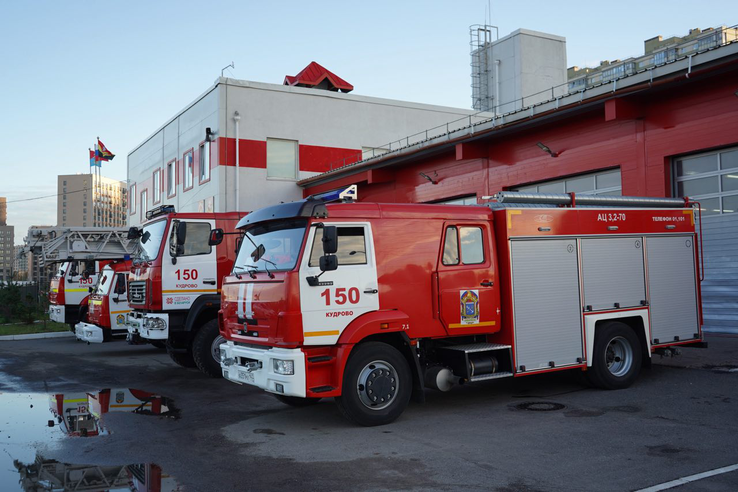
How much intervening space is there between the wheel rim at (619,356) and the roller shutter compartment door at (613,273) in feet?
1.82

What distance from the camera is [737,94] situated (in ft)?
40.5

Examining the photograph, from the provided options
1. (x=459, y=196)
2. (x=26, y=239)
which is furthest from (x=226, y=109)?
(x=459, y=196)

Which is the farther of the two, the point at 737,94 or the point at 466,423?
the point at 737,94

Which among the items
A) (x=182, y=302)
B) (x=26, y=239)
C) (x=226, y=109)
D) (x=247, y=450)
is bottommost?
(x=247, y=450)

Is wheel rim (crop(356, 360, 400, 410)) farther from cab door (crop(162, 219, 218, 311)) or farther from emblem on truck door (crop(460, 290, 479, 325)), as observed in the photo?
cab door (crop(162, 219, 218, 311))

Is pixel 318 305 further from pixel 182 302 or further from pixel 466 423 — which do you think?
pixel 182 302

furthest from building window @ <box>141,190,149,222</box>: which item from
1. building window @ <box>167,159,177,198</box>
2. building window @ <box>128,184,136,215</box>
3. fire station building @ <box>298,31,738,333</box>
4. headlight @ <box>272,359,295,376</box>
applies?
headlight @ <box>272,359,295,376</box>

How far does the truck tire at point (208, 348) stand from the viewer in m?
11.2

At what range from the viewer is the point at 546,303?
8844mm

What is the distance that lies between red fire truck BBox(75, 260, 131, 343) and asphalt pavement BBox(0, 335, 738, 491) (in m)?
4.72

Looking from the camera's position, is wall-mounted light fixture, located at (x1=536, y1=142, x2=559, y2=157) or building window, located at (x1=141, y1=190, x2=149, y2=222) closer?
wall-mounted light fixture, located at (x1=536, y1=142, x2=559, y2=157)

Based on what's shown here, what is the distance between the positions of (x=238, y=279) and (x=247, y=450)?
2338 millimetres

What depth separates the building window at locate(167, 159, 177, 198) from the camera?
101 ft

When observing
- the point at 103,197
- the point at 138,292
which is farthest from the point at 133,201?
the point at 103,197
